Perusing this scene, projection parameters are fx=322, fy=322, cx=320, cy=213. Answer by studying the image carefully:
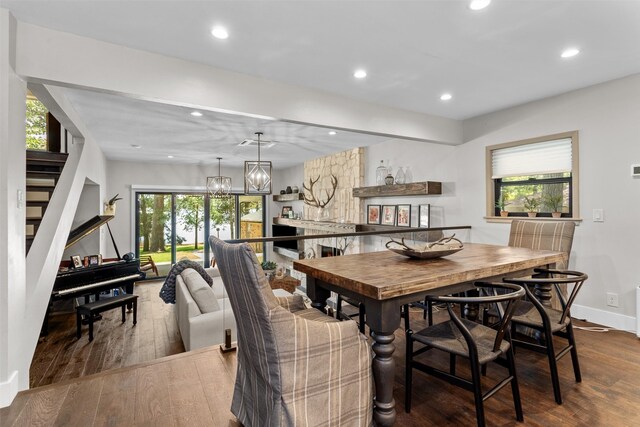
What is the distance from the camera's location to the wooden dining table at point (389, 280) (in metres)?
1.59

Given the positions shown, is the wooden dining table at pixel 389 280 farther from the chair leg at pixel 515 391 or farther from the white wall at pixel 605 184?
the white wall at pixel 605 184

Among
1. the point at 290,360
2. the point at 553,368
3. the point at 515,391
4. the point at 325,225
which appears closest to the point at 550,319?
the point at 553,368

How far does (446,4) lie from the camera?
2035 millimetres

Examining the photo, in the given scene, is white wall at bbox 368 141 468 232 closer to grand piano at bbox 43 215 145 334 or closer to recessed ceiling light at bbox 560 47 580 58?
recessed ceiling light at bbox 560 47 580 58

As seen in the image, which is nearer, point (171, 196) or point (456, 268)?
point (456, 268)

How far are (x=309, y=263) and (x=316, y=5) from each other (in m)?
1.64

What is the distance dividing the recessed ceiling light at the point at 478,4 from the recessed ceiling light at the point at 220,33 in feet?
5.47

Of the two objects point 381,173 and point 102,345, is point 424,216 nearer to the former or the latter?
point 381,173

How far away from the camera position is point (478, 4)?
2.03 m

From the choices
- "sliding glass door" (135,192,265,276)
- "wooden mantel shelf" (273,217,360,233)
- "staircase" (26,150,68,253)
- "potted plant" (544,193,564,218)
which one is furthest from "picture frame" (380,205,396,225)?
"staircase" (26,150,68,253)

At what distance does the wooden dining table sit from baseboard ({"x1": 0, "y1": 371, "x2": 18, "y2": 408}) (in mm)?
1949

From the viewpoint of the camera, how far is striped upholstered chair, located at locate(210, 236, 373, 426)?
1371mm

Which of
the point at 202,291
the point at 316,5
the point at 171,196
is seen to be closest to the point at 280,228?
the point at 171,196

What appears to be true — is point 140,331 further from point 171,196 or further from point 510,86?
point 510,86
